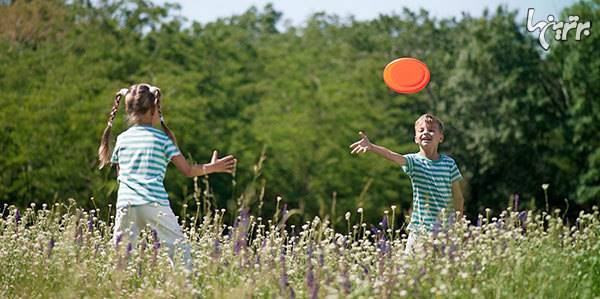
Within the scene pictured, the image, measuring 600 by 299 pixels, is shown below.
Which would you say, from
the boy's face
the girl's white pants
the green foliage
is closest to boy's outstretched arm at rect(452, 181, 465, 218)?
the boy's face

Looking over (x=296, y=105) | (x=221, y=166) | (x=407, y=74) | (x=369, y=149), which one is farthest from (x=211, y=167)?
(x=296, y=105)

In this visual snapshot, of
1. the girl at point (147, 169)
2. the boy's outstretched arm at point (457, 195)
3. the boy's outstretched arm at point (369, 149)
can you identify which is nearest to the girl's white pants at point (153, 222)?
the girl at point (147, 169)

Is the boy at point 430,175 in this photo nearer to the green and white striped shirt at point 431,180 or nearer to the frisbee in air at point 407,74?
the green and white striped shirt at point 431,180

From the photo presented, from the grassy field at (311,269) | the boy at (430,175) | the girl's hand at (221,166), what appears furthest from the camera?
the boy at (430,175)

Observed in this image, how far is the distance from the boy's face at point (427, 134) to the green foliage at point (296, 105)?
2897 centimetres

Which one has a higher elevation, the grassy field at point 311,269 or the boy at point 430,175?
the boy at point 430,175

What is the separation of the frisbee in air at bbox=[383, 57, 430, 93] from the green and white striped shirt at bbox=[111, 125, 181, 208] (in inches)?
127

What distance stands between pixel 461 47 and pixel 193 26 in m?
12.3

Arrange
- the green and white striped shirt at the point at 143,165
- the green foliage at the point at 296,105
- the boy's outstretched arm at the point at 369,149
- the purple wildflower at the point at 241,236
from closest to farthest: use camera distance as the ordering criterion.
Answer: the purple wildflower at the point at 241,236
the green and white striped shirt at the point at 143,165
the boy's outstretched arm at the point at 369,149
the green foliage at the point at 296,105

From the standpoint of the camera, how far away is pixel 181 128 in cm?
4006

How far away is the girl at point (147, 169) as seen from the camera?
6.88 m

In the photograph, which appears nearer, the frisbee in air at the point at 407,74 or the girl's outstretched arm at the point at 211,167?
the girl's outstretched arm at the point at 211,167

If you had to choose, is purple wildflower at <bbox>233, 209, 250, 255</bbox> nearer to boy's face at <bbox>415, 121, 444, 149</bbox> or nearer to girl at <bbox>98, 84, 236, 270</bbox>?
girl at <bbox>98, 84, 236, 270</bbox>

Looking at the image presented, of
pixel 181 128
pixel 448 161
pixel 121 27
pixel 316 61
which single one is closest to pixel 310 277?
pixel 448 161
